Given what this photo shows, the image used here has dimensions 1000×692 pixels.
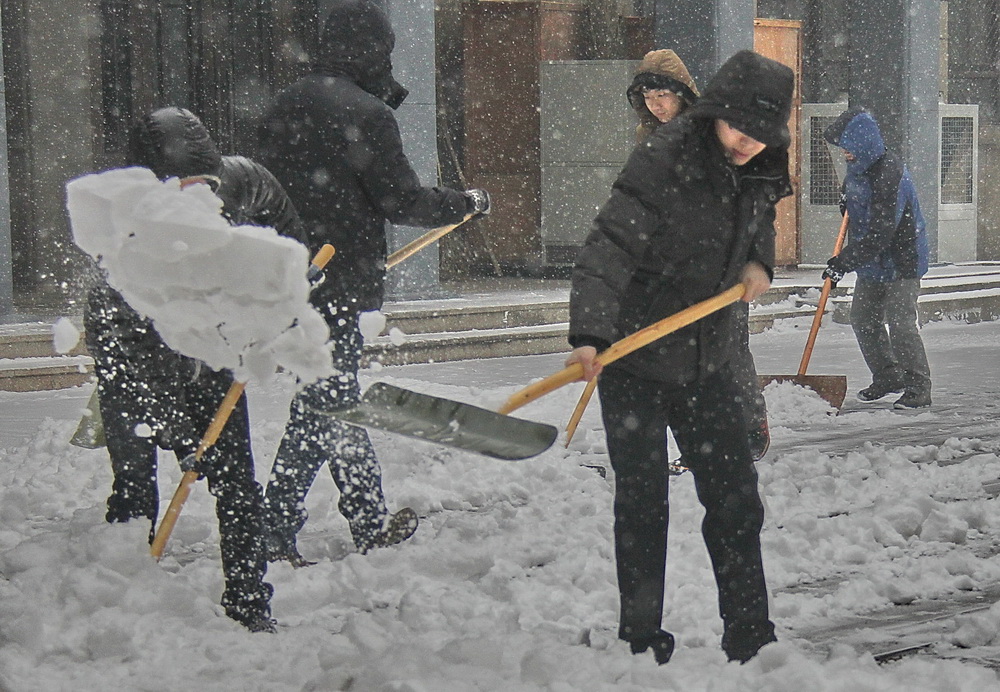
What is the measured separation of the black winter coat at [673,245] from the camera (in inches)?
152

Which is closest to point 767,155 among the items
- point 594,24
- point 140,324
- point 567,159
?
point 140,324

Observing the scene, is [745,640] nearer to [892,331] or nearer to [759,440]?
[759,440]

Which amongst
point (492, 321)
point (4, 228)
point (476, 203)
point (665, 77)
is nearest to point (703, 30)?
point (492, 321)

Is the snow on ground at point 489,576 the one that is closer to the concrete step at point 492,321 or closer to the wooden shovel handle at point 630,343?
the wooden shovel handle at point 630,343

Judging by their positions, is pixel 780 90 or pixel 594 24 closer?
pixel 780 90

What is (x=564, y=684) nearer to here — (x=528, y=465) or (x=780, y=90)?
(x=780, y=90)

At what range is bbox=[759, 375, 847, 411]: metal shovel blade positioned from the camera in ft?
28.4

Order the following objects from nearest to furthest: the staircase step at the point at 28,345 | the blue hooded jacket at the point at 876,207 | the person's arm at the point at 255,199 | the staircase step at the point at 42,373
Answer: the person's arm at the point at 255,199 < the blue hooded jacket at the point at 876,207 < the staircase step at the point at 42,373 < the staircase step at the point at 28,345

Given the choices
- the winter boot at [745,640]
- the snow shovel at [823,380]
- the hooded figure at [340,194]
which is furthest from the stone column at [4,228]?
the winter boot at [745,640]

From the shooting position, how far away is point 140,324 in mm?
4344

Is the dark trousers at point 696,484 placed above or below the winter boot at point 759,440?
above

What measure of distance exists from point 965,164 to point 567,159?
5.69 metres

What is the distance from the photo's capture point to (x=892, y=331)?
896 cm

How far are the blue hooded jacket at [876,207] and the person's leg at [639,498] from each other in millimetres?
4844
